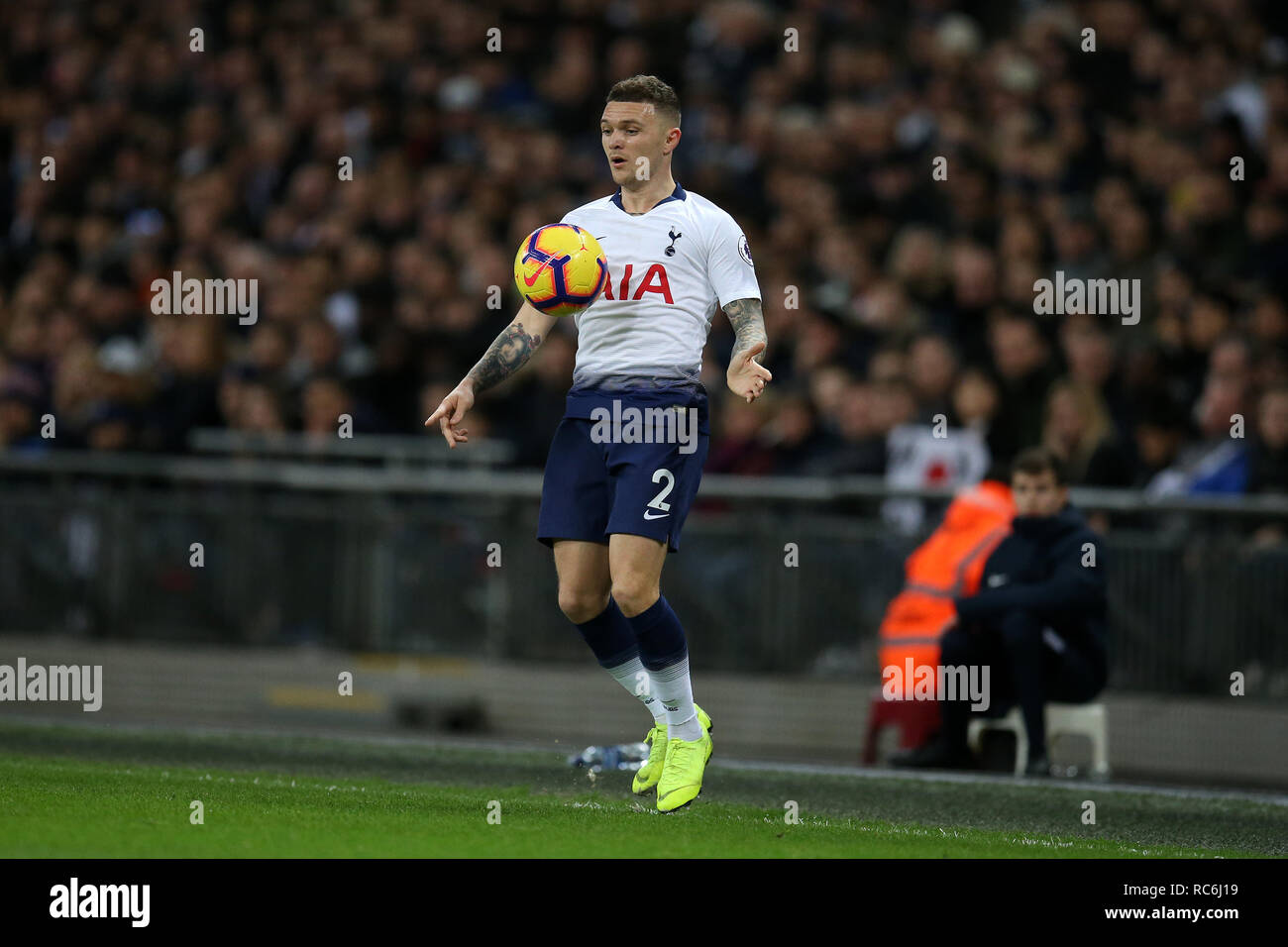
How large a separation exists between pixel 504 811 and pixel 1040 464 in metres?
3.98

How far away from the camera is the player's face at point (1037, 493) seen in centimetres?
1012

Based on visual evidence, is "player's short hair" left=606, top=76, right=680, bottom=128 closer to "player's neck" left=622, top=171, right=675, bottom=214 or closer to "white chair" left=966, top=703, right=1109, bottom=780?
"player's neck" left=622, top=171, right=675, bottom=214

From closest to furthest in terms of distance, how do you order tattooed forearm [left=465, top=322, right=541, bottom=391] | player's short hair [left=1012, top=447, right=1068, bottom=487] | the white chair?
1. tattooed forearm [left=465, top=322, right=541, bottom=391]
2. player's short hair [left=1012, top=447, right=1068, bottom=487]
3. the white chair

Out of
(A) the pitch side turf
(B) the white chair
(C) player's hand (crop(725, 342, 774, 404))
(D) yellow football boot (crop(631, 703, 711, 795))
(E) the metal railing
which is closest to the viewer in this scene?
(A) the pitch side turf

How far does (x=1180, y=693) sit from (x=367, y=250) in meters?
7.22

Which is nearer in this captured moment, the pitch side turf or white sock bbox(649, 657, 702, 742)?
the pitch side turf

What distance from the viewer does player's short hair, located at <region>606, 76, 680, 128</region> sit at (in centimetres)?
739

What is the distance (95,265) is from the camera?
16938mm

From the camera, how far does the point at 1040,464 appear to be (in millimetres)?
10102

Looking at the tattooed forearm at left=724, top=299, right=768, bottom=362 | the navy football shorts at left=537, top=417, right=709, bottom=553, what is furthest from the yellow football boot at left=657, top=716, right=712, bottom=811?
the tattooed forearm at left=724, top=299, right=768, bottom=362

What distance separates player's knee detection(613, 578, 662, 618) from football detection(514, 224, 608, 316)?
1022 mm

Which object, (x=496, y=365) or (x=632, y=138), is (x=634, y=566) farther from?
(x=632, y=138)

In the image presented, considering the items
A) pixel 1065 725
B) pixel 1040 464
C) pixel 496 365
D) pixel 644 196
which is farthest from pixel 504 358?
pixel 1065 725

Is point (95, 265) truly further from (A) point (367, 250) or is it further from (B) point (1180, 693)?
(B) point (1180, 693)
